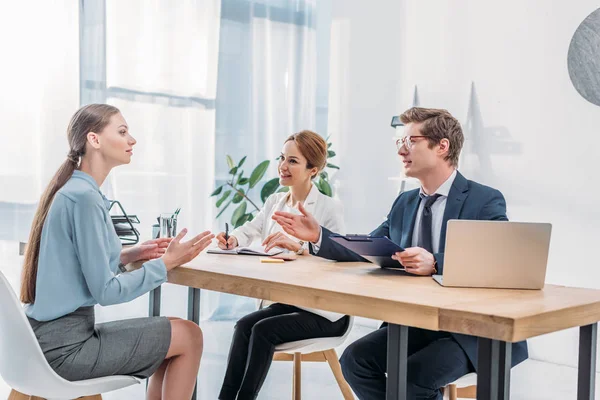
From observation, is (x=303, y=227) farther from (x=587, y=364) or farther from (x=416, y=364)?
(x=587, y=364)

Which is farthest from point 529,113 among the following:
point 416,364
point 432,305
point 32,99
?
→ point 432,305

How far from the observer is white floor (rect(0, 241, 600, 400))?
Result: 336 cm

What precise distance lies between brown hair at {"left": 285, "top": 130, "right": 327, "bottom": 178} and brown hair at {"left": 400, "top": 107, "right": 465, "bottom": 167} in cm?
66

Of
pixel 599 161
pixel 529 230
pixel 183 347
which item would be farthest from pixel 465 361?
pixel 599 161

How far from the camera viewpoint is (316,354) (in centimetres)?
313

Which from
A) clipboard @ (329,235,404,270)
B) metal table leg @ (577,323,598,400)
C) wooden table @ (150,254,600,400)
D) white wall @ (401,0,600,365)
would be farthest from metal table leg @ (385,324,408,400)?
white wall @ (401,0,600,365)

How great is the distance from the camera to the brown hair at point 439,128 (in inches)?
94.5

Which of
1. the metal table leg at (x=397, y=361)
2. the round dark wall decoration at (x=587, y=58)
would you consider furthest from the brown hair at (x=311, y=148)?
the round dark wall decoration at (x=587, y=58)

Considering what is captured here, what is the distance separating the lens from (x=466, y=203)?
2299mm

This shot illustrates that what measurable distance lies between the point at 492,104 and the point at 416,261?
2.49m

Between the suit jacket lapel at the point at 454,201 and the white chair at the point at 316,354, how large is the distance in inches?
18.6

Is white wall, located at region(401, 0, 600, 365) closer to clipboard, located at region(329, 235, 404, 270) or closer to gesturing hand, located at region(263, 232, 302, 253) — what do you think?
gesturing hand, located at region(263, 232, 302, 253)

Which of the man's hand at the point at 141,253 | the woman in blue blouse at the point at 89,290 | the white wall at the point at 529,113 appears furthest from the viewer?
the white wall at the point at 529,113

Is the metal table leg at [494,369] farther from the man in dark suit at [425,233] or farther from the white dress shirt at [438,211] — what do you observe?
the white dress shirt at [438,211]
